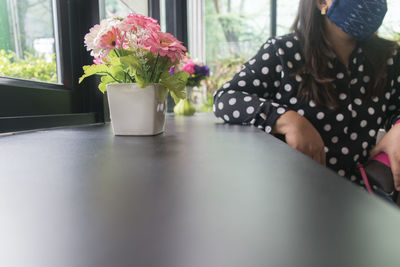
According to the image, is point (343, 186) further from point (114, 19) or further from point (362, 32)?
point (362, 32)

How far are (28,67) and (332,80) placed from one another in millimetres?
963

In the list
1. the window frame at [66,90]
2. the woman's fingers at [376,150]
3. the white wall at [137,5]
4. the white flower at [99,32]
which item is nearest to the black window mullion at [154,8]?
the white wall at [137,5]

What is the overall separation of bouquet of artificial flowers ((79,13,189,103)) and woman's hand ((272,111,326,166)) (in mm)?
352

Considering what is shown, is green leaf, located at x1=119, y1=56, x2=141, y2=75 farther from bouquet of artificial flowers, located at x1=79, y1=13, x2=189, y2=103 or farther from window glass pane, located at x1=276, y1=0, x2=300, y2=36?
window glass pane, located at x1=276, y1=0, x2=300, y2=36

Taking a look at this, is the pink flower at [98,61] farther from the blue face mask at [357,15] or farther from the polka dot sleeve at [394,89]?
the polka dot sleeve at [394,89]

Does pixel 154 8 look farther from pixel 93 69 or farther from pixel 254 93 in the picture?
pixel 93 69

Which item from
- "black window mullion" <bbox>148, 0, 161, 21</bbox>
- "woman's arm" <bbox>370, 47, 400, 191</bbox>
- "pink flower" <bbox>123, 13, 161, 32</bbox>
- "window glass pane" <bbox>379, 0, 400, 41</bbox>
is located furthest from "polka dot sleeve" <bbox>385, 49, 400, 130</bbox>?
"window glass pane" <bbox>379, 0, 400, 41</bbox>

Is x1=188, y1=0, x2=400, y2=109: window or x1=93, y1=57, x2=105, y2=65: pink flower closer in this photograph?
x1=93, y1=57, x2=105, y2=65: pink flower

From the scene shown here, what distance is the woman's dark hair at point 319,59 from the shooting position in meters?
0.94

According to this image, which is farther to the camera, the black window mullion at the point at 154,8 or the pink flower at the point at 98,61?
the black window mullion at the point at 154,8

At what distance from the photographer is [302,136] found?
2.50 feet

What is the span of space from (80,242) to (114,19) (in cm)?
61

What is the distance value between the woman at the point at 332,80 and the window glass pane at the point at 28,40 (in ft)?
1.95

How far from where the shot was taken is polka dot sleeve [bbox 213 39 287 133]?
87cm
